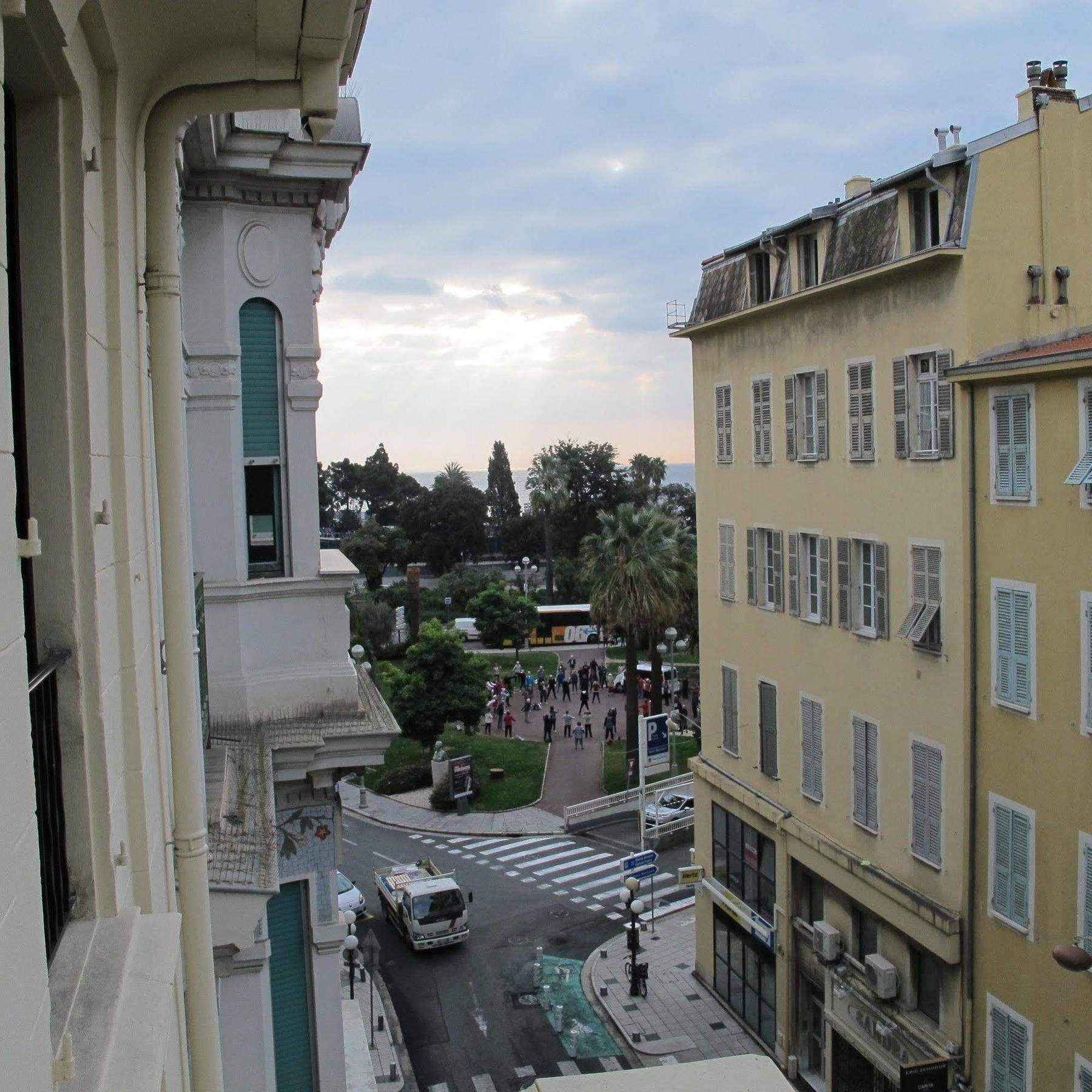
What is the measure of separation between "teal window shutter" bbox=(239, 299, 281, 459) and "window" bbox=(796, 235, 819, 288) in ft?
35.0

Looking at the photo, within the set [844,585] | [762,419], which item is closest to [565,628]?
[762,419]

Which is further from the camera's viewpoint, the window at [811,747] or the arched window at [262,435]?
the window at [811,747]

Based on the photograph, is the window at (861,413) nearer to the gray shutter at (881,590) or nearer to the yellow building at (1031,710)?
the gray shutter at (881,590)

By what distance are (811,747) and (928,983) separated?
4.17m

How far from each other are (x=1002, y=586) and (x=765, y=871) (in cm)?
887

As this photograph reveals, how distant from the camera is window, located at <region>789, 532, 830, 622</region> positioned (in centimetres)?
1917

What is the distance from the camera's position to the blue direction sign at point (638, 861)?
24000mm

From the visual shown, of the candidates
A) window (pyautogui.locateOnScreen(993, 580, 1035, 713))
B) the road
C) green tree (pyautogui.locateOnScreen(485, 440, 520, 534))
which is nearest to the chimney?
window (pyautogui.locateOnScreen(993, 580, 1035, 713))

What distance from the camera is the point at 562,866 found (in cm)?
3169

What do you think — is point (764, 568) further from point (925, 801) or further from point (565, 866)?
point (565, 866)

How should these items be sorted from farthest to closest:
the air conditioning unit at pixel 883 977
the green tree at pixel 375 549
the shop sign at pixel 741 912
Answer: the green tree at pixel 375 549 → the shop sign at pixel 741 912 → the air conditioning unit at pixel 883 977

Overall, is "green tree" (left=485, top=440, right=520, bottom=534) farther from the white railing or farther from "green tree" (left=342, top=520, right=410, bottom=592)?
the white railing

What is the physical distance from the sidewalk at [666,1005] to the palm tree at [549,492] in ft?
151

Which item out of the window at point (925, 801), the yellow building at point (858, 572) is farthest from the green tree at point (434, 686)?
the window at point (925, 801)
